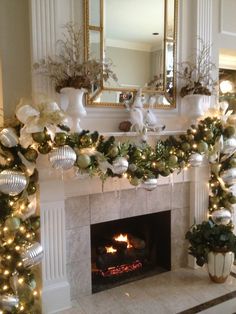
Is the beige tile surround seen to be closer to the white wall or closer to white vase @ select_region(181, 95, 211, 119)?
white vase @ select_region(181, 95, 211, 119)

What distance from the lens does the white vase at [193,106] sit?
256cm

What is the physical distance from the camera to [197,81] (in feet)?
8.52

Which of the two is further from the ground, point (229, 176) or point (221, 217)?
point (229, 176)

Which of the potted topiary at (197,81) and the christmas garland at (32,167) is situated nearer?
the christmas garland at (32,167)

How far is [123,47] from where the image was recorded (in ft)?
7.84

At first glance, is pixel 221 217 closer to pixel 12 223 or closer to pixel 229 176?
pixel 229 176

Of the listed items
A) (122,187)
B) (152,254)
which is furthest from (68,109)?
(152,254)

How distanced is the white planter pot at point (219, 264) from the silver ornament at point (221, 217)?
0.28 meters

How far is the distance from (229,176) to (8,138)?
1852 mm

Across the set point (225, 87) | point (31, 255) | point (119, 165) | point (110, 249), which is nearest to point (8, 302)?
point (31, 255)

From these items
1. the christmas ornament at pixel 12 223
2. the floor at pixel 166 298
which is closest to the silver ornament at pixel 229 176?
the floor at pixel 166 298

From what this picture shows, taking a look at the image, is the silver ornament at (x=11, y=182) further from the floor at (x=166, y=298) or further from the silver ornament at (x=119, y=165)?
the floor at (x=166, y=298)

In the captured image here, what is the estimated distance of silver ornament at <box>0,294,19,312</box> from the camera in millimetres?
1764

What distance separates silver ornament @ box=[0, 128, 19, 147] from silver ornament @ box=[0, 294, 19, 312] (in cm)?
91
